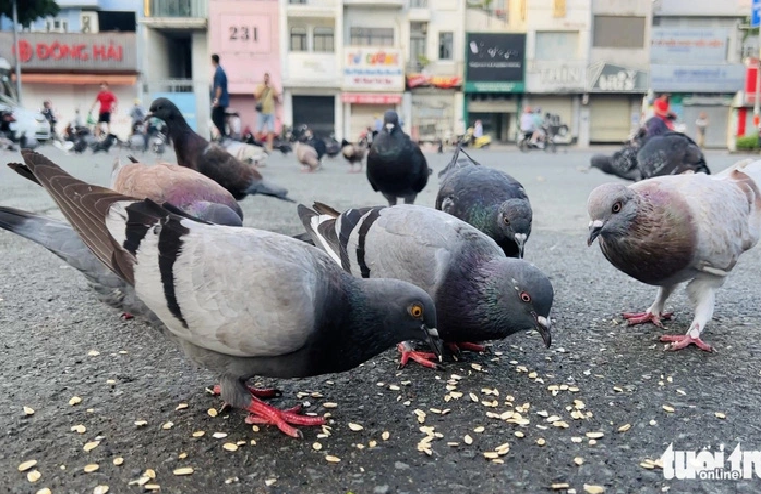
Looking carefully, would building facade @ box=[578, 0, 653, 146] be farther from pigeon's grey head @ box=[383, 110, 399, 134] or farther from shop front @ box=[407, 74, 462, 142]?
pigeon's grey head @ box=[383, 110, 399, 134]

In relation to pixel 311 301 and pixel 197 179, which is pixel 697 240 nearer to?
pixel 311 301

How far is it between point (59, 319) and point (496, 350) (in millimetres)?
2151

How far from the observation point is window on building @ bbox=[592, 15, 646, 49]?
3247 cm

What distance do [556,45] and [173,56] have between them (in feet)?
62.9

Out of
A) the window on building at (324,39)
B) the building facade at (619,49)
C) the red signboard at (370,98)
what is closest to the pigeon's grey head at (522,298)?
the red signboard at (370,98)

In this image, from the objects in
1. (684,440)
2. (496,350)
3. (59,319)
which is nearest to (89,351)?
(59,319)

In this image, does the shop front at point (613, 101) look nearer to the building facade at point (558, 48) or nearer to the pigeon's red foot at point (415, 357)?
the building facade at point (558, 48)

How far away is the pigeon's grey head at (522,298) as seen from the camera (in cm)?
246

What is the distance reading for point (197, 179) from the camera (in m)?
4.01

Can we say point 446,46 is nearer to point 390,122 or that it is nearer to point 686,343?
point 390,122

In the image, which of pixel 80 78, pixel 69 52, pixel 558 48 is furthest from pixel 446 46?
pixel 69 52

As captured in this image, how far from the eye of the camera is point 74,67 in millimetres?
31469

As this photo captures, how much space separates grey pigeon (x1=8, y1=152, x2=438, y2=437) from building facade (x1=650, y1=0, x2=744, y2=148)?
114 feet

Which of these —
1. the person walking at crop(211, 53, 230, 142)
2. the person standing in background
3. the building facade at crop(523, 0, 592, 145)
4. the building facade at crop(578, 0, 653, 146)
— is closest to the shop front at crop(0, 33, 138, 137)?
the building facade at crop(523, 0, 592, 145)
